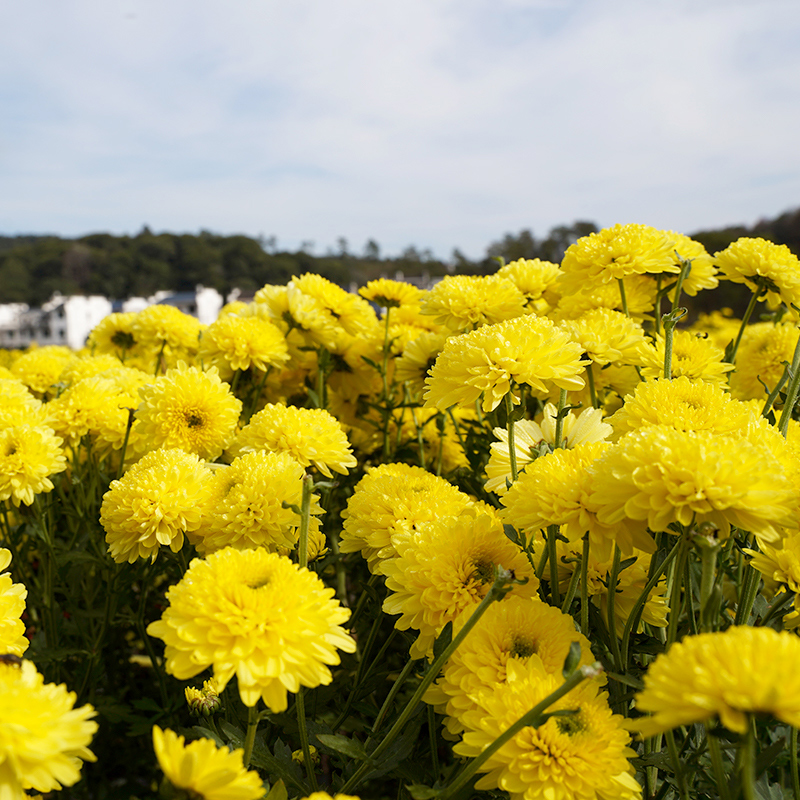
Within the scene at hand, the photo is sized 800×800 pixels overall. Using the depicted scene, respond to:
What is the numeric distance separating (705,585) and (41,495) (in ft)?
7.19

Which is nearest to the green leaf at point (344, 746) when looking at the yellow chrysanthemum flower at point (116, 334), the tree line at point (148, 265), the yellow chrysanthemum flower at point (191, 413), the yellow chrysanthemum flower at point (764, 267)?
the yellow chrysanthemum flower at point (191, 413)

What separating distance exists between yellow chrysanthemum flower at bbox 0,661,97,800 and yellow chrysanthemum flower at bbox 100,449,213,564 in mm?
553

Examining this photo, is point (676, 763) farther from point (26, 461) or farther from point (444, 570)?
point (26, 461)

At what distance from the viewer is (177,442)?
5.73ft

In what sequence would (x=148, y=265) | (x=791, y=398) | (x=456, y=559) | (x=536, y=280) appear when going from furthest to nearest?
(x=148, y=265) → (x=536, y=280) → (x=791, y=398) → (x=456, y=559)

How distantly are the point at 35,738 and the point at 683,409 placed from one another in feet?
3.82

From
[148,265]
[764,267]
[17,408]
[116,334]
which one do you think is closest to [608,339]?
[764,267]

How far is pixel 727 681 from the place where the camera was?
0.65 m

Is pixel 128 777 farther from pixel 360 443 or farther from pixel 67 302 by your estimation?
pixel 67 302

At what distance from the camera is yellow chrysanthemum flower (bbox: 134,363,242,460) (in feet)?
5.82

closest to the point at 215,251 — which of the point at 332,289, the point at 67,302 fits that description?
the point at 67,302

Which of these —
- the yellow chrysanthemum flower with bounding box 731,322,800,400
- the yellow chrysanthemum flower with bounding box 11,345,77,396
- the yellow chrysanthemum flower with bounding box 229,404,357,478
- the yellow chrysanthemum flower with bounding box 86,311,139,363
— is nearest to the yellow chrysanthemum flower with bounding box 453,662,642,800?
the yellow chrysanthemum flower with bounding box 229,404,357,478

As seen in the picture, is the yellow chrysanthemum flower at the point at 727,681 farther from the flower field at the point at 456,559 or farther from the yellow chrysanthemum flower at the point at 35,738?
the yellow chrysanthemum flower at the point at 35,738

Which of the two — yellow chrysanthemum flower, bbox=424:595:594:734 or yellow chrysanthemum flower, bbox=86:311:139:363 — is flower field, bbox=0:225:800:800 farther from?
yellow chrysanthemum flower, bbox=86:311:139:363
